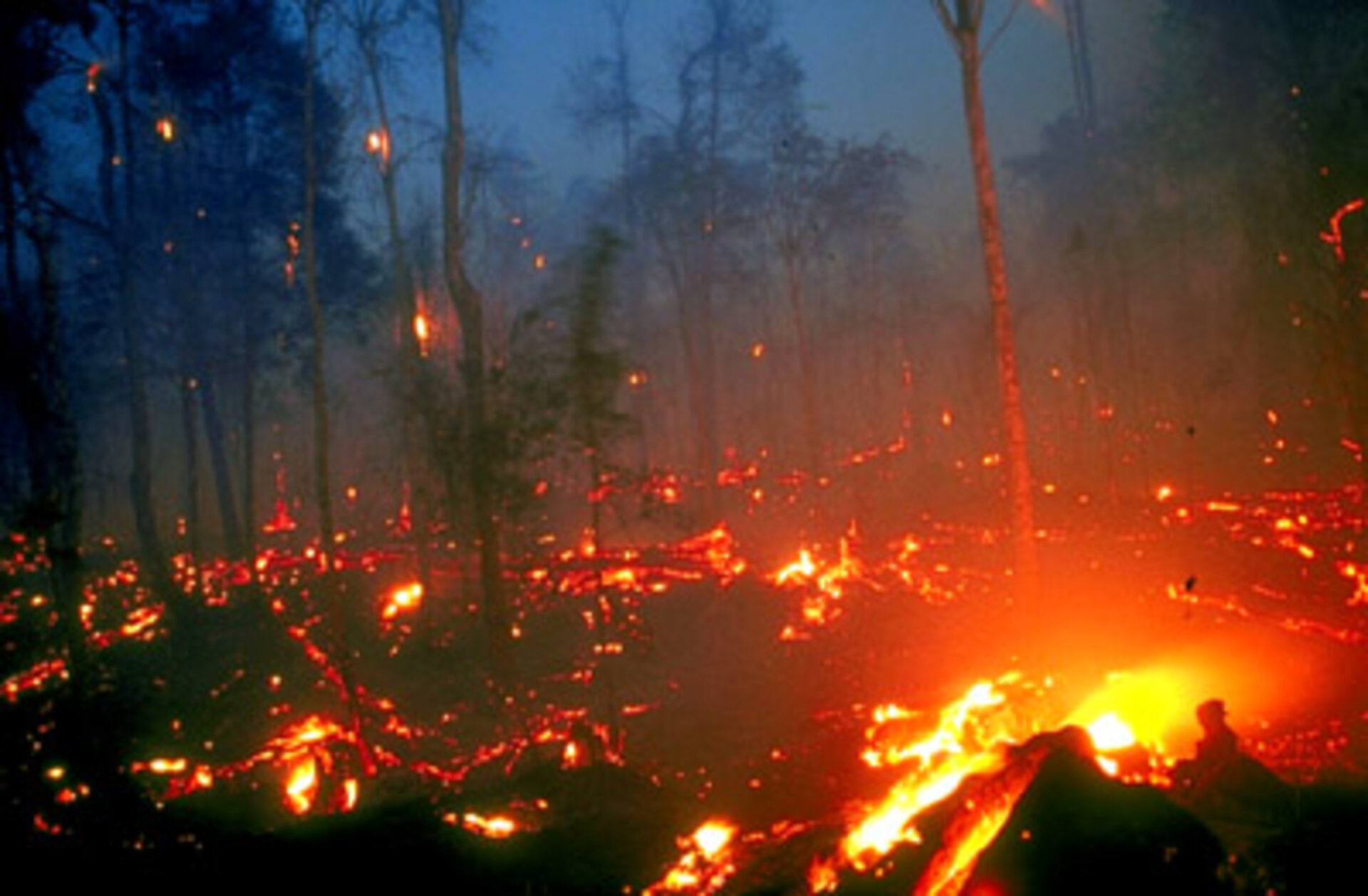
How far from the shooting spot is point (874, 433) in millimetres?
44375

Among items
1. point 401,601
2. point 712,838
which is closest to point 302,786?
point 712,838

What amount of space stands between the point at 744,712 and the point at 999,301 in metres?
7.60

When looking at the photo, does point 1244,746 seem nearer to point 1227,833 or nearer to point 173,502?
point 1227,833

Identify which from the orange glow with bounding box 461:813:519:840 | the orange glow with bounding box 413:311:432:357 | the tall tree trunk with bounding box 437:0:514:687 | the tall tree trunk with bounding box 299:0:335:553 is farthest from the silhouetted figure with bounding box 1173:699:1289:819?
the orange glow with bounding box 413:311:432:357

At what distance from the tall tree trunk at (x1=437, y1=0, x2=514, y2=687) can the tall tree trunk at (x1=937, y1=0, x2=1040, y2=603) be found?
7.71 metres

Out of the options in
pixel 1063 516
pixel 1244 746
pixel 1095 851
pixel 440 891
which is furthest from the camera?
pixel 1063 516

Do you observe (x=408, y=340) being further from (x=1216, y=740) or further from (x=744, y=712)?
(x=1216, y=740)

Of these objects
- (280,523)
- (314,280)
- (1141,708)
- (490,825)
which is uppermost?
(314,280)

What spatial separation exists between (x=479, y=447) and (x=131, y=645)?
10.3 metres

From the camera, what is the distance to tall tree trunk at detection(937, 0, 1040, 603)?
39.4 feet

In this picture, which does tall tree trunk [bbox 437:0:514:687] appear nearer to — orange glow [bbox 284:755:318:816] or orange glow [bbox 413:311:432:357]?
orange glow [bbox 284:755:318:816]

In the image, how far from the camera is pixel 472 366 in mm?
12711

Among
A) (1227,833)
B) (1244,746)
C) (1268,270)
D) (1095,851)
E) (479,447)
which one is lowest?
(1244,746)

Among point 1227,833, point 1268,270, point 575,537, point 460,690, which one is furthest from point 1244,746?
point 1268,270
